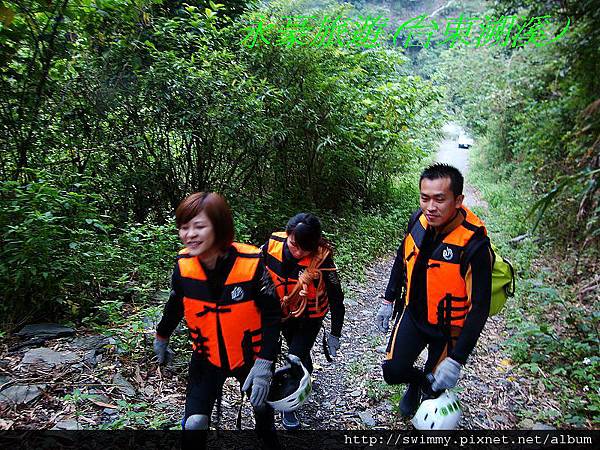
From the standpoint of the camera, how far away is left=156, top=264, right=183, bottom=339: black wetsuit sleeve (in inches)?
102

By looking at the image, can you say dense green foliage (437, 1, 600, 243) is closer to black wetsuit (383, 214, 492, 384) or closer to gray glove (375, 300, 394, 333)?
black wetsuit (383, 214, 492, 384)

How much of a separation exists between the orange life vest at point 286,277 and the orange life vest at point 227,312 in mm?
796

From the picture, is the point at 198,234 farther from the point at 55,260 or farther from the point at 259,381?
the point at 55,260

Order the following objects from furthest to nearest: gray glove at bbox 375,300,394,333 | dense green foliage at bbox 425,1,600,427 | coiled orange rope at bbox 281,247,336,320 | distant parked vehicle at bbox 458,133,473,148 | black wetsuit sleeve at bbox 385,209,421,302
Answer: distant parked vehicle at bbox 458,133,473,148
dense green foliage at bbox 425,1,600,427
gray glove at bbox 375,300,394,333
black wetsuit sleeve at bbox 385,209,421,302
coiled orange rope at bbox 281,247,336,320

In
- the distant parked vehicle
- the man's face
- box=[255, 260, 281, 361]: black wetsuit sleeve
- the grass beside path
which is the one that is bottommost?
the grass beside path

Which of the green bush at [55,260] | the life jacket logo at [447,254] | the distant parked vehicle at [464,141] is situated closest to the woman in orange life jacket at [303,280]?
the life jacket logo at [447,254]

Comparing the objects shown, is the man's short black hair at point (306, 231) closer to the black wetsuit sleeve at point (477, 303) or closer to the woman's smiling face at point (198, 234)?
the woman's smiling face at point (198, 234)

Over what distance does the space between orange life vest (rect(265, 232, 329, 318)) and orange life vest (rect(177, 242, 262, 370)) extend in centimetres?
80

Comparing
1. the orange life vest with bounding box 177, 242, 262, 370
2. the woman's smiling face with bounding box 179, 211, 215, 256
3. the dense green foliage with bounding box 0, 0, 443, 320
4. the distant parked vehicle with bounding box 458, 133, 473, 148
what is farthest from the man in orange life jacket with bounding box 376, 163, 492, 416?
the distant parked vehicle with bounding box 458, 133, 473, 148

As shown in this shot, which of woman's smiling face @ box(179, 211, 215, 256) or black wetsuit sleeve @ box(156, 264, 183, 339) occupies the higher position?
woman's smiling face @ box(179, 211, 215, 256)

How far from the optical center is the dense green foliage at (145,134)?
4105mm

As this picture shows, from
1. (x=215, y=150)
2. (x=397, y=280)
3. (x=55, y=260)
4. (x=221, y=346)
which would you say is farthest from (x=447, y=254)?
(x=215, y=150)

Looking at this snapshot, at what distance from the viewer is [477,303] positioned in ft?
8.86

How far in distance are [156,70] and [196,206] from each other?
13.3 feet
